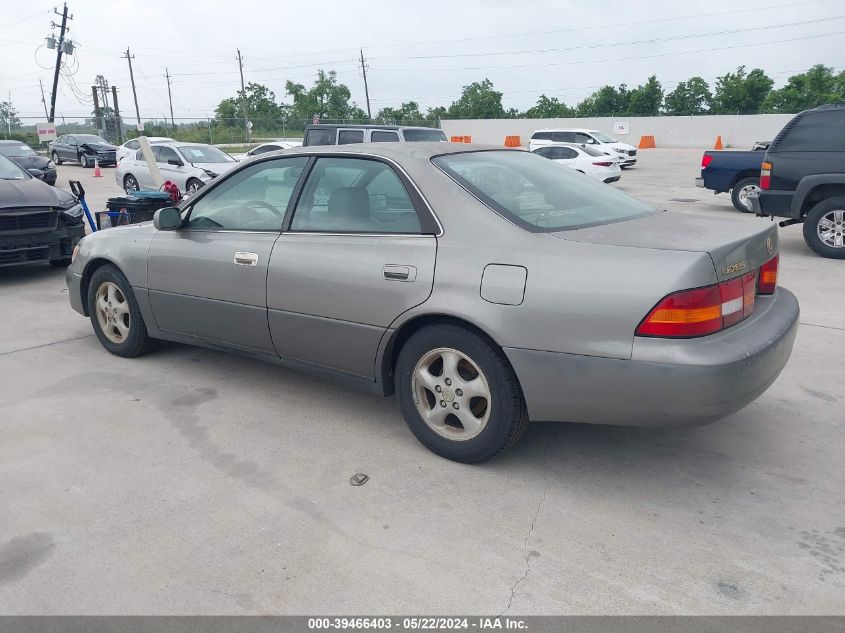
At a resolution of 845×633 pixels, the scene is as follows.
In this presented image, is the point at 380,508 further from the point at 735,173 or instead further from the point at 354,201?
the point at 735,173

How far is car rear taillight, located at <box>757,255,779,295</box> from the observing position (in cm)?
348

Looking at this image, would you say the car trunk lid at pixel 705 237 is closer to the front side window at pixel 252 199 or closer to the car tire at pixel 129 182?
the front side window at pixel 252 199

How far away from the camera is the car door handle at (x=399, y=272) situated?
3420 mm

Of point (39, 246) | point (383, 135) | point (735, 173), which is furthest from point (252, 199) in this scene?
point (735, 173)

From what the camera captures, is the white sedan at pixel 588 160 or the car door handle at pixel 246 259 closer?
the car door handle at pixel 246 259

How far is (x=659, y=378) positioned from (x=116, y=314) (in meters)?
3.92

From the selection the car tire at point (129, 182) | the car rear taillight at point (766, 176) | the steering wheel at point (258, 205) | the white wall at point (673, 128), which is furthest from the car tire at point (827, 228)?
the white wall at point (673, 128)

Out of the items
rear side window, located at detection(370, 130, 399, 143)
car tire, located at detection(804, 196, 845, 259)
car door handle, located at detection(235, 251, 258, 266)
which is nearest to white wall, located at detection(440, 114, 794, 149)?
rear side window, located at detection(370, 130, 399, 143)

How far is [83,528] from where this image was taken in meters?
2.97

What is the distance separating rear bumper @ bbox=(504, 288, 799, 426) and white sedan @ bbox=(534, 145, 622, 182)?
16690mm

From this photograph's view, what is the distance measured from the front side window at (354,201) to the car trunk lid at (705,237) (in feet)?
2.95

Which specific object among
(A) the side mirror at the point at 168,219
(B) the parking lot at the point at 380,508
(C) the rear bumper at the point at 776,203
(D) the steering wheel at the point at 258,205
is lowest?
(B) the parking lot at the point at 380,508

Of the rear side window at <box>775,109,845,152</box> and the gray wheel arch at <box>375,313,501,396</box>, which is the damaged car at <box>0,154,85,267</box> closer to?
the gray wheel arch at <box>375,313,501,396</box>
